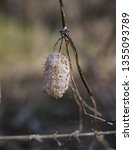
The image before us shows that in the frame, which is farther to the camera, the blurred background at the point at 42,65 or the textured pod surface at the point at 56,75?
the blurred background at the point at 42,65

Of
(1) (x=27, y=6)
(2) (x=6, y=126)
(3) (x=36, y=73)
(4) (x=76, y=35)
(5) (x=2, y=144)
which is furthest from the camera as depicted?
(1) (x=27, y=6)

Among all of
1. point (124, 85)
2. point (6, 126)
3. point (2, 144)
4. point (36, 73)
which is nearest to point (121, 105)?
→ point (124, 85)

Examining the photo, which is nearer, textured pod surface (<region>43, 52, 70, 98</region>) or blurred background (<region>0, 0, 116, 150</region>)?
textured pod surface (<region>43, 52, 70, 98</region>)

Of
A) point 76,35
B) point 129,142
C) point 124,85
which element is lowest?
point 129,142

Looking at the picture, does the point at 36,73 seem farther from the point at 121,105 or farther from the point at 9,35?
the point at 121,105
